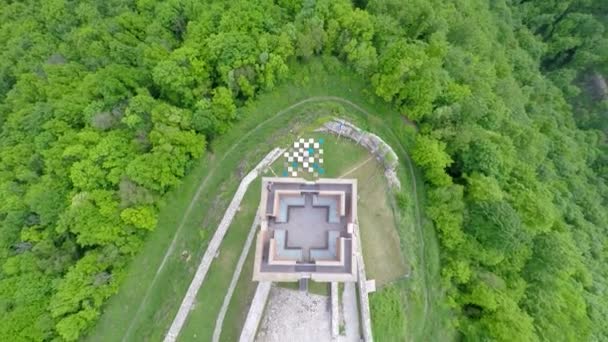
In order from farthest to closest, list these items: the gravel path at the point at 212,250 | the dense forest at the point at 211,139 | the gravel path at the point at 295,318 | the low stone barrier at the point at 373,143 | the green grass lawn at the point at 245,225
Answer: the low stone barrier at the point at 373,143 < the green grass lawn at the point at 245,225 < the dense forest at the point at 211,139 < the gravel path at the point at 212,250 < the gravel path at the point at 295,318

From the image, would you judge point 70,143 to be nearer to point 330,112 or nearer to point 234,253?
point 234,253

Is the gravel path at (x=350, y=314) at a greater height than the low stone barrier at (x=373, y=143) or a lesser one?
lesser

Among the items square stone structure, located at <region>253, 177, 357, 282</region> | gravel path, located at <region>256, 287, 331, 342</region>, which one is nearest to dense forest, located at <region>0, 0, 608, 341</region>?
square stone structure, located at <region>253, 177, 357, 282</region>

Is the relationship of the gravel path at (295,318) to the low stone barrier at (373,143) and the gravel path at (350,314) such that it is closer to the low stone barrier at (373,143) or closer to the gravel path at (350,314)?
the gravel path at (350,314)

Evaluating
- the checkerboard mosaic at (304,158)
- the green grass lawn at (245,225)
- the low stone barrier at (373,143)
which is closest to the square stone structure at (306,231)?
the checkerboard mosaic at (304,158)

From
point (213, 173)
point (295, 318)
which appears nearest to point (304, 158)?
point (213, 173)

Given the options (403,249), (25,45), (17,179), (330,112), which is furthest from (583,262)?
(25,45)
